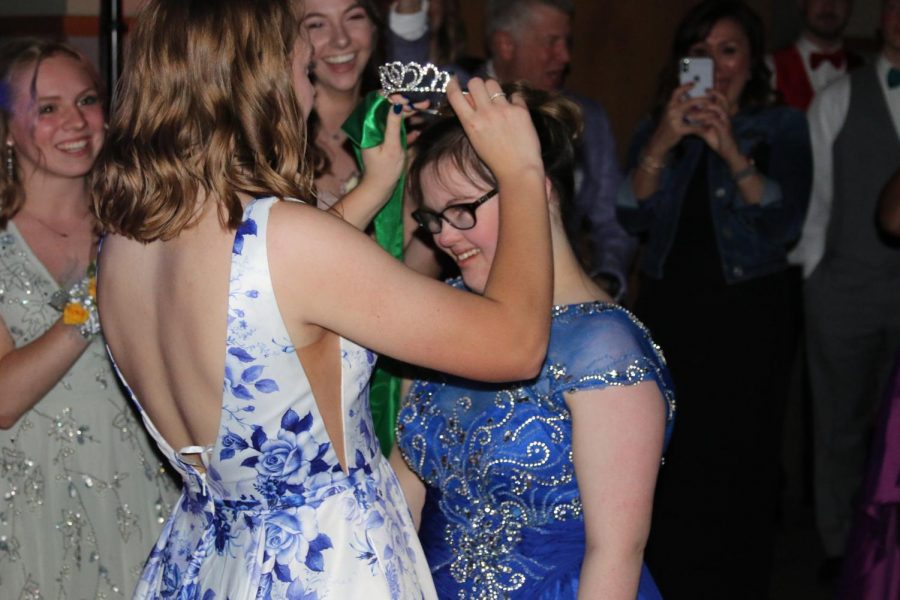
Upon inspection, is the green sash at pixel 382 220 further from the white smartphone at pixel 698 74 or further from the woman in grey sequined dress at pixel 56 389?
the white smartphone at pixel 698 74

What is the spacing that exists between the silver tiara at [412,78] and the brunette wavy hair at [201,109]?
0.32 metres

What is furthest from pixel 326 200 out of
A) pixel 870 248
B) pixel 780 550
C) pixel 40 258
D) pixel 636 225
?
pixel 780 550

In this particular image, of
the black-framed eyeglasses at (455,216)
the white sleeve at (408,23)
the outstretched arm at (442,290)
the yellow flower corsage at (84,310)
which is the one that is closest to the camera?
the outstretched arm at (442,290)

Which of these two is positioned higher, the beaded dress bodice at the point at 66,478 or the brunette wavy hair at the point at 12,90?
the brunette wavy hair at the point at 12,90

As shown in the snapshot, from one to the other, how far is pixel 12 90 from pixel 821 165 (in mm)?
2807

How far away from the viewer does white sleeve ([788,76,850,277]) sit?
404 centimetres

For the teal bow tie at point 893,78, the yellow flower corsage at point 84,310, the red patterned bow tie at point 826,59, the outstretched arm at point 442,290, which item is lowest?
the yellow flower corsage at point 84,310

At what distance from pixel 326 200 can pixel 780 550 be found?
105 inches

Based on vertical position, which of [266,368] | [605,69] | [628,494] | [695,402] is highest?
[605,69]

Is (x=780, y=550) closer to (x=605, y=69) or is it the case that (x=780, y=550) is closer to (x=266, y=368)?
(x=605, y=69)

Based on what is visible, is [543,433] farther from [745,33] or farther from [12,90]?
[745,33]

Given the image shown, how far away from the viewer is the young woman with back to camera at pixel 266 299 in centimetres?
142

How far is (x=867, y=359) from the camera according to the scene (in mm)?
4047

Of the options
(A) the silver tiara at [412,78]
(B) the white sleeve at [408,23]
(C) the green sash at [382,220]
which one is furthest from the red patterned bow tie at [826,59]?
(A) the silver tiara at [412,78]
